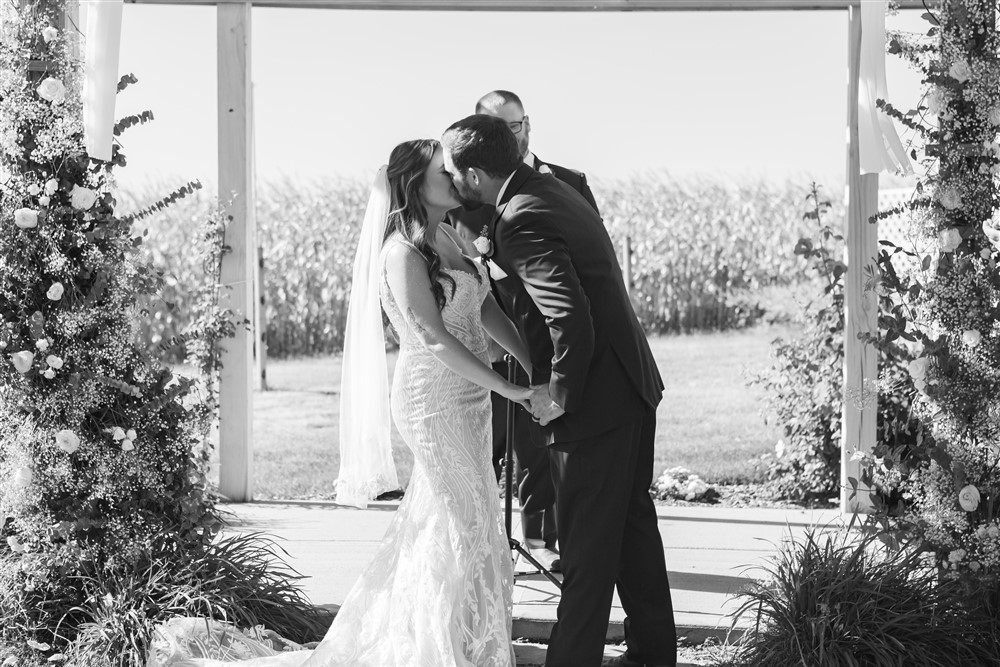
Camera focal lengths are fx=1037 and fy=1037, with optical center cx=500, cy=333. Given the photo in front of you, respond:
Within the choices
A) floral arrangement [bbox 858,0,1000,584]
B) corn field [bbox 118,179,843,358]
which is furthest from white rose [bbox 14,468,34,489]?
corn field [bbox 118,179,843,358]

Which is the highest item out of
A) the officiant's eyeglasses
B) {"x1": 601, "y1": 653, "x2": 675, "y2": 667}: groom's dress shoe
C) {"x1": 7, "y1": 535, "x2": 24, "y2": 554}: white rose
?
the officiant's eyeglasses

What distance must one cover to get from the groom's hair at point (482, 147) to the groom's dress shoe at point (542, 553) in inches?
84.8

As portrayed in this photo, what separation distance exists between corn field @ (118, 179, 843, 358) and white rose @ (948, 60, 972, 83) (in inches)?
341

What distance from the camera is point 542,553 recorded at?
16.0ft

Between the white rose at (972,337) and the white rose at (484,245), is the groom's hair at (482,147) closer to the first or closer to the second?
the white rose at (484,245)

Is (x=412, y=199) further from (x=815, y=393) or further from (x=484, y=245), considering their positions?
(x=815, y=393)

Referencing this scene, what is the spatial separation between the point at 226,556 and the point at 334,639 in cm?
65

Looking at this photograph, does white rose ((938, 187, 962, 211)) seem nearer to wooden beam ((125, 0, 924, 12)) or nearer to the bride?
the bride

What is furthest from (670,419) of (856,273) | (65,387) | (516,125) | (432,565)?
(65,387)

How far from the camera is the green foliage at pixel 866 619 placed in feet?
10.9

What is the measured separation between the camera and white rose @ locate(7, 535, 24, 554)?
11.9 feet

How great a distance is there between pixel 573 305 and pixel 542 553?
206cm

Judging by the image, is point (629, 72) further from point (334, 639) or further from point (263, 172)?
point (334, 639)

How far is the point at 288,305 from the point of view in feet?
42.0
